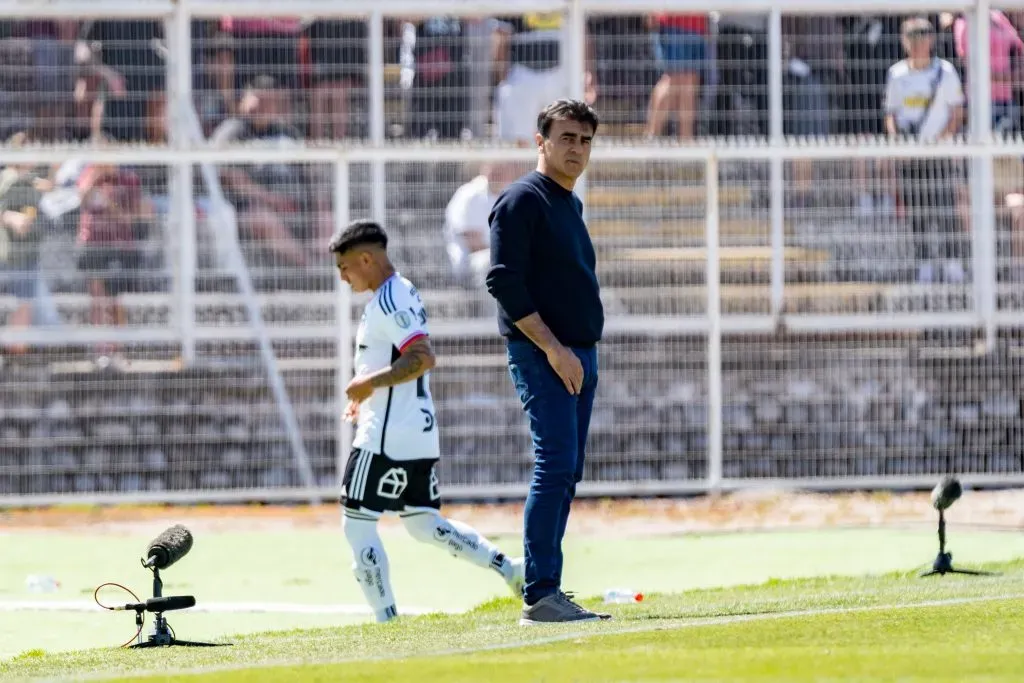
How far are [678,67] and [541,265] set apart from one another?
710 centimetres

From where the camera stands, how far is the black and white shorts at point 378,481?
9352 millimetres

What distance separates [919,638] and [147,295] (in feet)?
28.7

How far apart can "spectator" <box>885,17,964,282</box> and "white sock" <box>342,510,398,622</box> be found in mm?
6711

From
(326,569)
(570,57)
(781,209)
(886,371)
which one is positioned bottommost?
(326,569)

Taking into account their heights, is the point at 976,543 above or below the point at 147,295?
below

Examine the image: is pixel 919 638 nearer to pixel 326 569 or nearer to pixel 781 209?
pixel 326 569

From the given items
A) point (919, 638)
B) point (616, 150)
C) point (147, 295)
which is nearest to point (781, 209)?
point (616, 150)

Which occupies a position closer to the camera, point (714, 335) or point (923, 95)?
point (714, 335)

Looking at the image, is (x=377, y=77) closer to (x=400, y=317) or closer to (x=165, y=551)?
(x=400, y=317)

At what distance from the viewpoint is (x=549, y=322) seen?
8.24 meters

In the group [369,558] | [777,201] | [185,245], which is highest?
[777,201]

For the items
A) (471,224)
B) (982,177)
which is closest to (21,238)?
(471,224)

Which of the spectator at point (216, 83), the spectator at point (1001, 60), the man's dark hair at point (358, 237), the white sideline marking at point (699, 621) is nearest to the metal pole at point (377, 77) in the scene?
the spectator at point (216, 83)

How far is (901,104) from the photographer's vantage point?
15336mm
